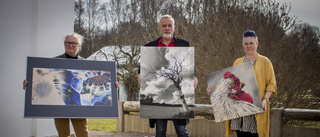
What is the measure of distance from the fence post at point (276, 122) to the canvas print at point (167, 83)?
10.4ft

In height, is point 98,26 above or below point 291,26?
above

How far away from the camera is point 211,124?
25.1ft

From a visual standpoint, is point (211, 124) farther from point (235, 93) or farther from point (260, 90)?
point (260, 90)

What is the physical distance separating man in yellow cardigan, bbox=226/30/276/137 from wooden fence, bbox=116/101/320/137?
2770mm

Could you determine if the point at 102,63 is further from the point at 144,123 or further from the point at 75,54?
the point at 144,123

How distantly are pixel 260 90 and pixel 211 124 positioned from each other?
3891 mm

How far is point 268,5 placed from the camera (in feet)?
29.0

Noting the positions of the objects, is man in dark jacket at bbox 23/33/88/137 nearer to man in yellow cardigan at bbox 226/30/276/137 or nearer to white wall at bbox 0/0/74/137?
man in yellow cardigan at bbox 226/30/276/137

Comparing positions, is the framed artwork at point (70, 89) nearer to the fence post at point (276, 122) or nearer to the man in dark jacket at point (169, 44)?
the man in dark jacket at point (169, 44)

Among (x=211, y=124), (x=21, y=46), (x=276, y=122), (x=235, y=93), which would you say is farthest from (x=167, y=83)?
(x=21, y=46)

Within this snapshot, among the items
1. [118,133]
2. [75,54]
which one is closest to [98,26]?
[118,133]

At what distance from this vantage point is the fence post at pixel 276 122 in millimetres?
6523

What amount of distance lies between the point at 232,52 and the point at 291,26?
1.75 meters

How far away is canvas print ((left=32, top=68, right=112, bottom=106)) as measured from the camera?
427 cm
